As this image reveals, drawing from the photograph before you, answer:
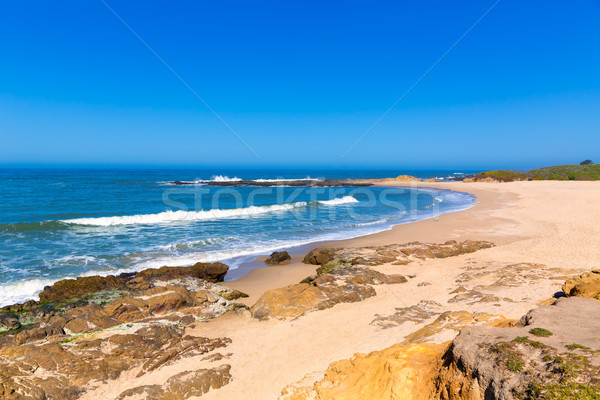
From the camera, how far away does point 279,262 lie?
13109 mm

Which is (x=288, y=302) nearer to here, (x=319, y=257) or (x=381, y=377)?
(x=381, y=377)

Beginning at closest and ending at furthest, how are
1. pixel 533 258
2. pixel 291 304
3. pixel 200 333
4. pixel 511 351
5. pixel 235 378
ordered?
1. pixel 511 351
2. pixel 235 378
3. pixel 200 333
4. pixel 291 304
5. pixel 533 258

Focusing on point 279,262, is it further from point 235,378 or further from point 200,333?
point 235,378

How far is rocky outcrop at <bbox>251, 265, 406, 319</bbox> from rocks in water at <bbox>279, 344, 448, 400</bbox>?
116 inches

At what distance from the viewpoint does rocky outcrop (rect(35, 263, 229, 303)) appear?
877 centimetres

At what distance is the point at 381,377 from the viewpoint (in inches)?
159

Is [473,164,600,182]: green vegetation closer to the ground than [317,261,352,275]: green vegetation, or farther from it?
farther from it

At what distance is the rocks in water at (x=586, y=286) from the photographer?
5.82m

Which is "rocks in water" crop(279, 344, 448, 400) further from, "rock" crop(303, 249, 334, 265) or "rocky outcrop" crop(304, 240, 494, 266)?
"rock" crop(303, 249, 334, 265)

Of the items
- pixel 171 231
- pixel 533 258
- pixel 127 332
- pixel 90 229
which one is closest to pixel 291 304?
pixel 127 332

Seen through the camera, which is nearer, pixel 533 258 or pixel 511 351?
pixel 511 351

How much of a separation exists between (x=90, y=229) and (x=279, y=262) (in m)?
13.4

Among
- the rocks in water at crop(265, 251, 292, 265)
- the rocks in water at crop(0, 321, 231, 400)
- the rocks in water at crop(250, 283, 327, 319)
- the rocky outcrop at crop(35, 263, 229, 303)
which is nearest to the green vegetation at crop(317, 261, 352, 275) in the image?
the rocks in water at crop(265, 251, 292, 265)

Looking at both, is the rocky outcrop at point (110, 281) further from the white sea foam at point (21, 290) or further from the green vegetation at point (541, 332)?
the green vegetation at point (541, 332)
